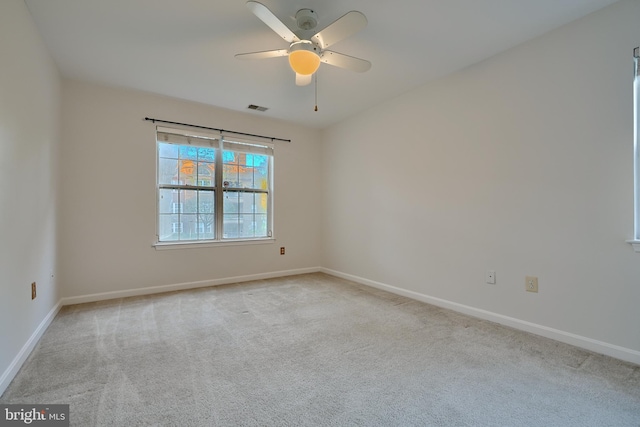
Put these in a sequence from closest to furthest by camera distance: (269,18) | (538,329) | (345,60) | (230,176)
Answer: (269,18)
(345,60)
(538,329)
(230,176)

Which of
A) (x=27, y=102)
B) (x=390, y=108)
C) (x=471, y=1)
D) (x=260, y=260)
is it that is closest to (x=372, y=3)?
(x=471, y=1)

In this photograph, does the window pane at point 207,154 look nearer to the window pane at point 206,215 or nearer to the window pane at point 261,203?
the window pane at point 206,215

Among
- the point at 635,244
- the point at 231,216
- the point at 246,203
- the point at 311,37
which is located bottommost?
the point at 635,244

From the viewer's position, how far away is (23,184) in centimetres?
201

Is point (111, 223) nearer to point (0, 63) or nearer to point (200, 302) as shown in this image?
point (200, 302)

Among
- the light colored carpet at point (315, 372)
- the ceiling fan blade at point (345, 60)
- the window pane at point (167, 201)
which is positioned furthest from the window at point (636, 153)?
the window pane at point (167, 201)

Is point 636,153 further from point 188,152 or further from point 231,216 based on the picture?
point 188,152

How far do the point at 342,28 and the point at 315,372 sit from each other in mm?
2155

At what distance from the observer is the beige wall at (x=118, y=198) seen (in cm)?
312

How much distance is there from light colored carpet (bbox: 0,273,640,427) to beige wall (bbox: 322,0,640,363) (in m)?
0.32

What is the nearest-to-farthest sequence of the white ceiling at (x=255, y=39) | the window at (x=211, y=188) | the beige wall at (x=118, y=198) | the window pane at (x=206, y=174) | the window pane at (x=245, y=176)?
1. the white ceiling at (x=255, y=39)
2. the beige wall at (x=118, y=198)
3. the window at (x=211, y=188)
4. the window pane at (x=206, y=174)
5. the window pane at (x=245, y=176)

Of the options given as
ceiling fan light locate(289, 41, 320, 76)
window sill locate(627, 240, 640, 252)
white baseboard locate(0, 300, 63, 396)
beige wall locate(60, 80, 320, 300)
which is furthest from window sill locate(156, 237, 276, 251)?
window sill locate(627, 240, 640, 252)

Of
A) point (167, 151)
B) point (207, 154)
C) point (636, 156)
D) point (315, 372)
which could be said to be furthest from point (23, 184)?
point (636, 156)

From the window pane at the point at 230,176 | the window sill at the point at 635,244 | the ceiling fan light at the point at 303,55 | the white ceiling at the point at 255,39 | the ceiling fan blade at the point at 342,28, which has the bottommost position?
the window sill at the point at 635,244
